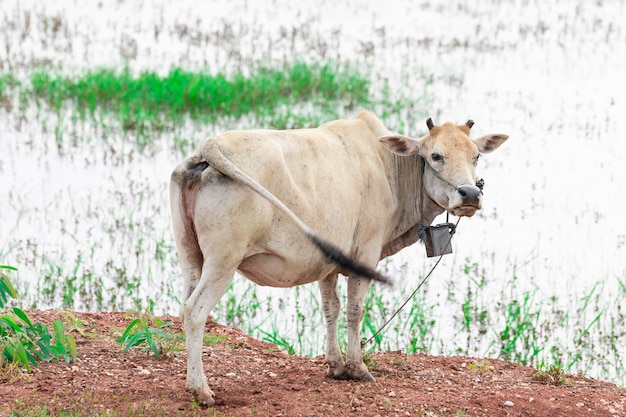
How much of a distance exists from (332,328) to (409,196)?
0.93 m

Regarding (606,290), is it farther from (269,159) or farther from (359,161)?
(269,159)

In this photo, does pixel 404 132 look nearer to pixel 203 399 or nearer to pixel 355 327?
pixel 355 327

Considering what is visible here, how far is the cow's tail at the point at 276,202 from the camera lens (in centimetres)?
486

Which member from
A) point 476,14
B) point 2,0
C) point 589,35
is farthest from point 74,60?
point 589,35

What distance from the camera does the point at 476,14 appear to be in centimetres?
1509

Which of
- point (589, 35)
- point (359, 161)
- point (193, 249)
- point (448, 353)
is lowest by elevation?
point (448, 353)

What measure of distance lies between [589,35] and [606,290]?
264 inches

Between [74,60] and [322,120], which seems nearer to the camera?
[322,120]

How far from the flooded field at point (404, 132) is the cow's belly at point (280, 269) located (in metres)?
1.68

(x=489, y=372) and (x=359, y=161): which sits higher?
(x=359, y=161)

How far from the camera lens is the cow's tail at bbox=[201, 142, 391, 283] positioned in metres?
4.86

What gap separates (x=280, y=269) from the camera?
17.2 feet

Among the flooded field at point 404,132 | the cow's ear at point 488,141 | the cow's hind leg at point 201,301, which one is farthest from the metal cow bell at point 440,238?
the cow's hind leg at point 201,301

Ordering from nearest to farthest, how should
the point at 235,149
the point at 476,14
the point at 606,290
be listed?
the point at 235,149 → the point at 606,290 → the point at 476,14
